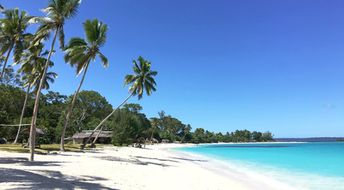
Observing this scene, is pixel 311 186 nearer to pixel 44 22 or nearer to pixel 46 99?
pixel 44 22

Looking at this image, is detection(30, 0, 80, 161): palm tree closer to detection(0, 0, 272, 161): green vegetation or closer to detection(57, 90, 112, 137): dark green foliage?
detection(0, 0, 272, 161): green vegetation

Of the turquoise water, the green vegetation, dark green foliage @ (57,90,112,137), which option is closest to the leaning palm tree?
the green vegetation

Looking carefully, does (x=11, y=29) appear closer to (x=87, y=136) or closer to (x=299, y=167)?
(x=87, y=136)

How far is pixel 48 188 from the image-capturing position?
23.7 feet

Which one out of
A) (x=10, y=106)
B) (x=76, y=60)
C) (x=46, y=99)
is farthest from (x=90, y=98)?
(x=76, y=60)

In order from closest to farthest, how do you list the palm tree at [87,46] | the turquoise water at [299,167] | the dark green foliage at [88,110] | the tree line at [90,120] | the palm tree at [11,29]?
the turquoise water at [299,167], the palm tree at [11,29], the palm tree at [87,46], the tree line at [90,120], the dark green foliage at [88,110]

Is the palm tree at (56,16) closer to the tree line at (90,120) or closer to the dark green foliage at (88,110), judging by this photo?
the tree line at (90,120)

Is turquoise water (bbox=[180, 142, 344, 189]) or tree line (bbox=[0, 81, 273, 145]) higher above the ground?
tree line (bbox=[0, 81, 273, 145])

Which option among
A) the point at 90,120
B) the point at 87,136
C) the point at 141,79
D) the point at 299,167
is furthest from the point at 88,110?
the point at 299,167

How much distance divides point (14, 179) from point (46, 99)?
186ft

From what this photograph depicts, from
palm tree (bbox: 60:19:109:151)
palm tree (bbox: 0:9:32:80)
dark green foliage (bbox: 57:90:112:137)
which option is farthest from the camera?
dark green foliage (bbox: 57:90:112:137)

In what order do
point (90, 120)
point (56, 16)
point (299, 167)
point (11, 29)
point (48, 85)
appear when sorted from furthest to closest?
point (90, 120), point (48, 85), point (299, 167), point (11, 29), point (56, 16)

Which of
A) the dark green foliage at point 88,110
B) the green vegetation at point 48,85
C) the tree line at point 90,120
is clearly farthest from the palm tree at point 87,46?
the dark green foliage at point 88,110

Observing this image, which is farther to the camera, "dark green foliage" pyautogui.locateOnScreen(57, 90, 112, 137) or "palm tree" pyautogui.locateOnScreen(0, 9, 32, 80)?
"dark green foliage" pyautogui.locateOnScreen(57, 90, 112, 137)
